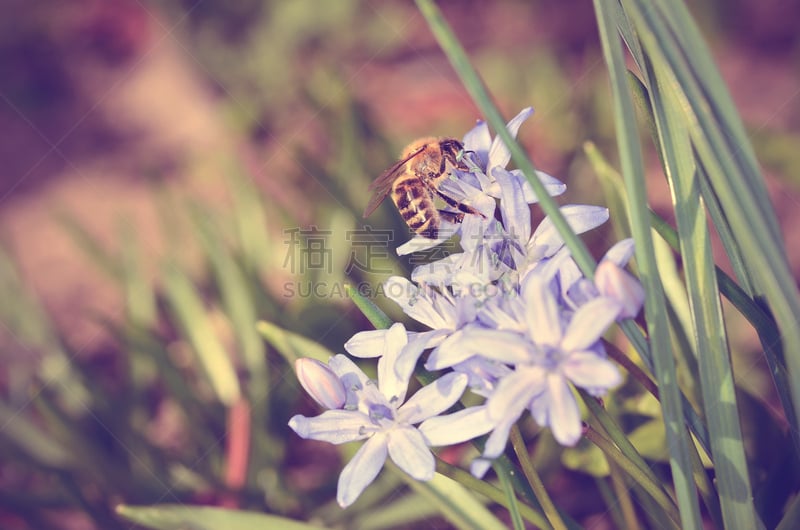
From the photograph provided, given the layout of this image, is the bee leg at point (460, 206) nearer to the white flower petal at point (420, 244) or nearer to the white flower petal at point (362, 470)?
the white flower petal at point (420, 244)

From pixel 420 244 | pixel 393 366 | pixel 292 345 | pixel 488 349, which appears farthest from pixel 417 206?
pixel 488 349

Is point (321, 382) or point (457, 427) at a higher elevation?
point (321, 382)

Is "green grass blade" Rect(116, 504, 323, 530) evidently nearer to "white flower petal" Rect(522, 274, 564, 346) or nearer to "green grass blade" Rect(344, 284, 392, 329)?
"green grass blade" Rect(344, 284, 392, 329)

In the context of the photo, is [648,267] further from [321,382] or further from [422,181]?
[422,181]

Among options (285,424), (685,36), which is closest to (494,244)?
(685,36)

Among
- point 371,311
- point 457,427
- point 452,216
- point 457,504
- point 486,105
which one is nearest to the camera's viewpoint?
point 486,105

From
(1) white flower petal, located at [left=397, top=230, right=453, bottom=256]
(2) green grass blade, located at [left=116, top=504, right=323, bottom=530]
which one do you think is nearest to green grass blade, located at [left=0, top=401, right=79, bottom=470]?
(2) green grass blade, located at [left=116, top=504, right=323, bottom=530]

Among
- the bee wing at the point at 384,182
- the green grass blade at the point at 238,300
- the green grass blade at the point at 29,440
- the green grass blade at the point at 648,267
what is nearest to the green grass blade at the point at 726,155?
the green grass blade at the point at 648,267
